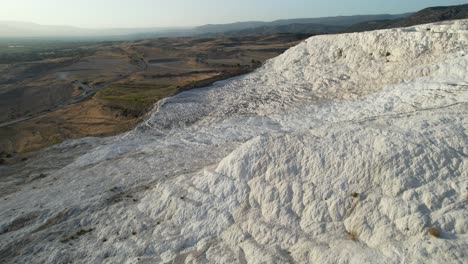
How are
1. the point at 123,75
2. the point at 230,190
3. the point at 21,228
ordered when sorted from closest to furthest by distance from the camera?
1. the point at 230,190
2. the point at 21,228
3. the point at 123,75

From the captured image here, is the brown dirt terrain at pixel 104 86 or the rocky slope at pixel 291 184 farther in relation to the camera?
the brown dirt terrain at pixel 104 86

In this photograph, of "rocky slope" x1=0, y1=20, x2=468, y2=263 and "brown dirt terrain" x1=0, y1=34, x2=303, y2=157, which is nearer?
"rocky slope" x1=0, y1=20, x2=468, y2=263

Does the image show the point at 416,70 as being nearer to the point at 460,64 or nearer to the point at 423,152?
the point at 460,64

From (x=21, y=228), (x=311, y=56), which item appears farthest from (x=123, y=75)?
(x=21, y=228)
